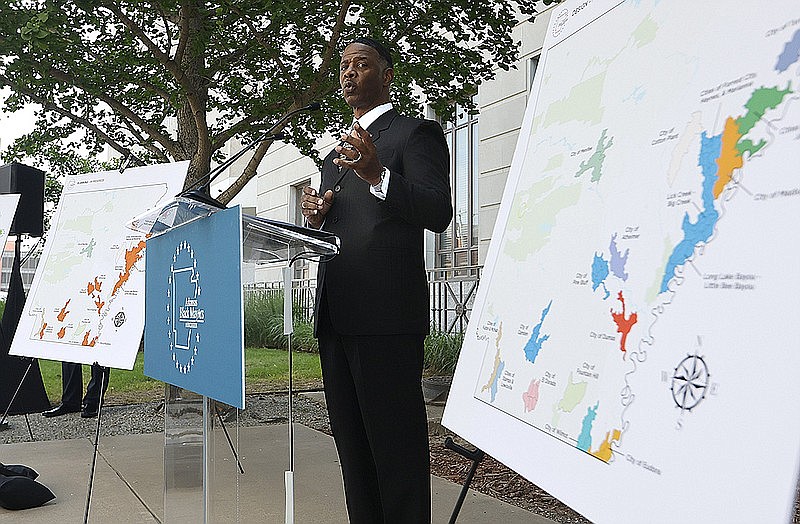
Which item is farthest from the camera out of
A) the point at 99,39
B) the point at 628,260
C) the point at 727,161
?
the point at 99,39

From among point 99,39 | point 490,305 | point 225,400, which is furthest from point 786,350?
point 99,39

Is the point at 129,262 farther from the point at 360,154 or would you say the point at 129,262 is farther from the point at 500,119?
the point at 500,119

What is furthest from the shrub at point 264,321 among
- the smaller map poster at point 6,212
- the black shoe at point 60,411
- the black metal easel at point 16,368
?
the black shoe at point 60,411

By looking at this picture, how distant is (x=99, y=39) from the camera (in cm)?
789

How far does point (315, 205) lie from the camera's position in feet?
8.66

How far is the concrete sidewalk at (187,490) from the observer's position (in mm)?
3945

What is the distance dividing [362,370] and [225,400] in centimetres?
64

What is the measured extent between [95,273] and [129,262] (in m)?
0.29

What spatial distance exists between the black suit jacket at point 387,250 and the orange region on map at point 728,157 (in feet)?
4.47

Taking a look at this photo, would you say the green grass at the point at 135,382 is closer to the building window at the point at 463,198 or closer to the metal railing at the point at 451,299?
the metal railing at the point at 451,299

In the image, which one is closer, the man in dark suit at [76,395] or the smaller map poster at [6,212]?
the smaller map poster at [6,212]

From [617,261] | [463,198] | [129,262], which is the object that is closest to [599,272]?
[617,261]

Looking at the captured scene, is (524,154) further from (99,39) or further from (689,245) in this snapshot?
(99,39)

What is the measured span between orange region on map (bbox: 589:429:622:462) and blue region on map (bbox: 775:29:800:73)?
1.83 feet
